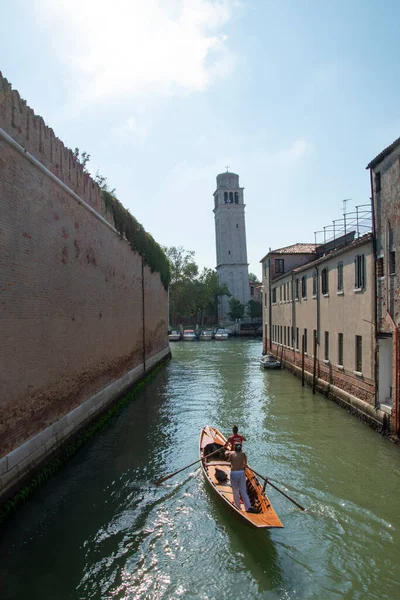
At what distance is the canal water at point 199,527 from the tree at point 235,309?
54.1 metres

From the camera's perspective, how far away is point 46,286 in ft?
33.3

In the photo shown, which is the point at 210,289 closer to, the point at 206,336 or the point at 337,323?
the point at 206,336

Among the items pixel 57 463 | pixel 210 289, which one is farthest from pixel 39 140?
pixel 210 289

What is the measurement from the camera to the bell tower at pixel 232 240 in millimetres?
Answer: 73688

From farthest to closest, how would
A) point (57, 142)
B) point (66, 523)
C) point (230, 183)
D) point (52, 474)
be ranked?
point (230, 183), point (57, 142), point (52, 474), point (66, 523)

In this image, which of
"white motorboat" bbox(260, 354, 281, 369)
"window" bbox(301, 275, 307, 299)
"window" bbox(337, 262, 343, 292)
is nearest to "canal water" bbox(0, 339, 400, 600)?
"window" bbox(337, 262, 343, 292)

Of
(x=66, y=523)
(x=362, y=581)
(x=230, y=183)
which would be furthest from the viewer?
(x=230, y=183)

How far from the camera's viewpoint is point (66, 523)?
7543mm

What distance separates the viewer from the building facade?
454 inches

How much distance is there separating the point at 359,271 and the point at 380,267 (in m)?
1.90

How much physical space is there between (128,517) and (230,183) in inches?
2794

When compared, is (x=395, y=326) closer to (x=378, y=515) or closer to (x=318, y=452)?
(x=318, y=452)

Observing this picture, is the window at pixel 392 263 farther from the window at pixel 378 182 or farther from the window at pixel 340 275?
the window at pixel 340 275

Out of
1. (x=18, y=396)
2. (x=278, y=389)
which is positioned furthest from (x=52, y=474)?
(x=278, y=389)
